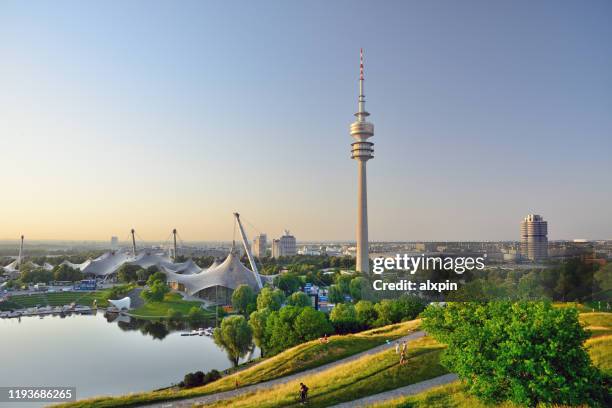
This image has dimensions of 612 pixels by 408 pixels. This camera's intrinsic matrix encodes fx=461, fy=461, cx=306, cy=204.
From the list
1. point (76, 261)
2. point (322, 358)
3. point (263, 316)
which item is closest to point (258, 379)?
point (322, 358)

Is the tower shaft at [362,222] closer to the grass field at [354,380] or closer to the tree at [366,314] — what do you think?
the tree at [366,314]

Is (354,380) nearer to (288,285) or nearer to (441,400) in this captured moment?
(441,400)

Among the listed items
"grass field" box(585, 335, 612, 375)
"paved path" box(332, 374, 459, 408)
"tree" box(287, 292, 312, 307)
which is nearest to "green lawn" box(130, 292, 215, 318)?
"tree" box(287, 292, 312, 307)

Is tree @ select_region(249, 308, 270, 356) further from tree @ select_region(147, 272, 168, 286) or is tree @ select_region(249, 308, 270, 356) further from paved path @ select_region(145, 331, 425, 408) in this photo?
tree @ select_region(147, 272, 168, 286)

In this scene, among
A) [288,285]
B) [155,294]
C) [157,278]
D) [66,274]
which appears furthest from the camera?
[66,274]

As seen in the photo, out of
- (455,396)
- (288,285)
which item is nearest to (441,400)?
(455,396)

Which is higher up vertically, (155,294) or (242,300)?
(242,300)
